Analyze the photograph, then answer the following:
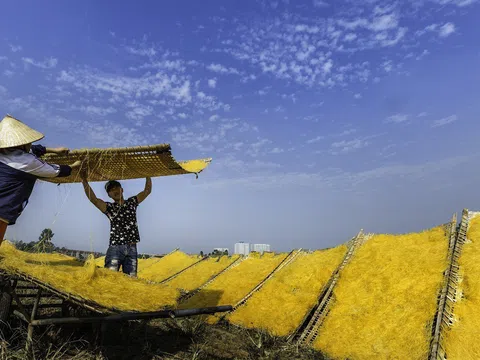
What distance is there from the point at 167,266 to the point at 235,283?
4.01m

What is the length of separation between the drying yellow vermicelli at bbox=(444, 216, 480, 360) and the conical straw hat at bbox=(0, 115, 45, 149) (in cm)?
531

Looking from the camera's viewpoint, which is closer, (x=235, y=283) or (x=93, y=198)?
(x=93, y=198)

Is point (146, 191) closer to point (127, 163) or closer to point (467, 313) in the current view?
point (127, 163)

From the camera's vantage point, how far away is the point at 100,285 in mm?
3652

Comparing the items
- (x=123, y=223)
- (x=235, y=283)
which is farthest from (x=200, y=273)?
(x=123, y=223)

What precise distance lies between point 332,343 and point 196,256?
6.77m

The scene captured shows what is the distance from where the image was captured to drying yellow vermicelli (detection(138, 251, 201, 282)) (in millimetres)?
10694

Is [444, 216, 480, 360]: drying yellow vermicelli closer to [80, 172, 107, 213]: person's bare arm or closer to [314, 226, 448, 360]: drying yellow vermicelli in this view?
[314, 226, 448, 360]: drying yellow vermicelli

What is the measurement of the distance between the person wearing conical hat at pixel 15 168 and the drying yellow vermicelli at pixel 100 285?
0.50 metres

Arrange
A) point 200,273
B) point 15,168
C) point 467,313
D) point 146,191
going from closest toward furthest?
point 15,168 < point 467,313 < point 146,191 < point 200,273

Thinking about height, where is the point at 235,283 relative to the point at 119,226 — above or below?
below

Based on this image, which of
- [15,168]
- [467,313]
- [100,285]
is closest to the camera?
[15,168]

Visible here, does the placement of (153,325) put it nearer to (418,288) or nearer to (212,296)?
(212,296)

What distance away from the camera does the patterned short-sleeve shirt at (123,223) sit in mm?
4895
